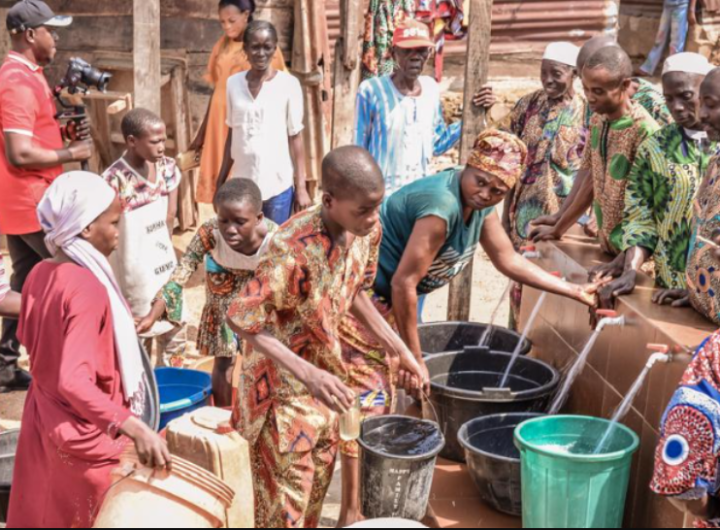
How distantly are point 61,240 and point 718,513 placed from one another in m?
2.28

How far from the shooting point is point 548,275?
4.41 m

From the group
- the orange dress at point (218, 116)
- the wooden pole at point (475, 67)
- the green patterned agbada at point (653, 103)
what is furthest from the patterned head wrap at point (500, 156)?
the orange dress at point (218, 116)

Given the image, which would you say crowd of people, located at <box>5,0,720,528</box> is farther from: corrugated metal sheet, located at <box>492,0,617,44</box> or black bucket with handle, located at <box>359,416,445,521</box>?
corrugated metal sheet, located at <box>492,0,617,44</box>

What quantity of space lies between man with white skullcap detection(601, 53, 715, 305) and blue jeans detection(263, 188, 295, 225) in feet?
9.37

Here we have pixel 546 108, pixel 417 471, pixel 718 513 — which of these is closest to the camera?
pixel 718 513

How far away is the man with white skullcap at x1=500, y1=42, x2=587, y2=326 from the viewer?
5930mm

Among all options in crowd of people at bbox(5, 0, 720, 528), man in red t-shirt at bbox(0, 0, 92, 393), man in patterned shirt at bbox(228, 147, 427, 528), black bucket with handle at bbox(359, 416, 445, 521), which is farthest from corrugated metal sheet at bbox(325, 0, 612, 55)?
man in patterned shirt at bbox(228, 147, 427, 528)

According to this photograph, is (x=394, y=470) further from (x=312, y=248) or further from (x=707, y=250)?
(x=707, y=250)

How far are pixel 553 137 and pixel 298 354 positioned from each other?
3062 millimetres

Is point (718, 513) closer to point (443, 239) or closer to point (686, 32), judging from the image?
point (443, 239)

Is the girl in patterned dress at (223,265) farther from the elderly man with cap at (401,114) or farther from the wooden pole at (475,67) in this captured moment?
the wooden pole at (475,67)

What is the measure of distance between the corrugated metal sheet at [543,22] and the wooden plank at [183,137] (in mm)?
3862

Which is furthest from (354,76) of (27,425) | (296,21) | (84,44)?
(27,425)

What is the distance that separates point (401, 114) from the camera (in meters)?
6.08
